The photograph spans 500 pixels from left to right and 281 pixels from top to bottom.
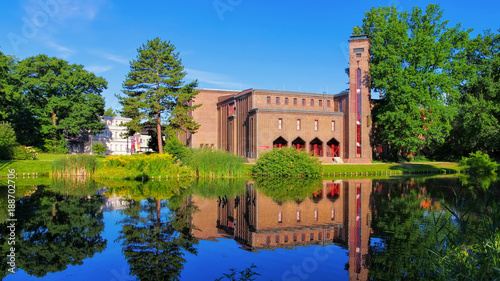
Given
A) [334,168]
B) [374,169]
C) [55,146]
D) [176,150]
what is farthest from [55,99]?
[374,169]

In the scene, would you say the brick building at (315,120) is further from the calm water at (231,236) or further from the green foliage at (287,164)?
the calm water at (231,236)

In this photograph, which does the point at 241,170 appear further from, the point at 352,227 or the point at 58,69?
the point at 58,69

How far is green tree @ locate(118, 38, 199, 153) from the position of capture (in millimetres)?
42000

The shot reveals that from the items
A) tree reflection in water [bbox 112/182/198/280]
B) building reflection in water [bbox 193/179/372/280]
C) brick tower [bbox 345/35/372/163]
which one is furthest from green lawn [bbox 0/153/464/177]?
tree reflection in water [bbox 112/182/198/280]

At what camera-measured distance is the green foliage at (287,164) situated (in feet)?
106

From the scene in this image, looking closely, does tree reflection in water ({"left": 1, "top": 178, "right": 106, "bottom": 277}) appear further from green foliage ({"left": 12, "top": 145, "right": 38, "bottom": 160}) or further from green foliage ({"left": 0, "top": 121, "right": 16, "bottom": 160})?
green foliage ({"left": 12, "top": 145, "right": 38, "bottom": 160})

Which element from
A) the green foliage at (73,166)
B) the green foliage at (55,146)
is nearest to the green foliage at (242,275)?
the green foliage at (73,166)

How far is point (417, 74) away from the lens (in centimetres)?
4544

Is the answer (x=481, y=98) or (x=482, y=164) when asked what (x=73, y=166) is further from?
(x=481, y=98)

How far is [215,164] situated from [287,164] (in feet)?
19.6

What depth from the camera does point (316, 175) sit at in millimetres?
33031

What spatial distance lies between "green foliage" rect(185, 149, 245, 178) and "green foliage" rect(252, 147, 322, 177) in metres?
2.20

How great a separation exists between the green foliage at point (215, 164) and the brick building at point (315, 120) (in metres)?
14.2

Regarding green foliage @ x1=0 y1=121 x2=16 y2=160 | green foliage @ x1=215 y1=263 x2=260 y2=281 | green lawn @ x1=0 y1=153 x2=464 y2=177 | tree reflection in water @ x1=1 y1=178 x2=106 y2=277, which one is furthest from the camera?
green foliage @ x1=0 y1=121 x2=16 y2=160
